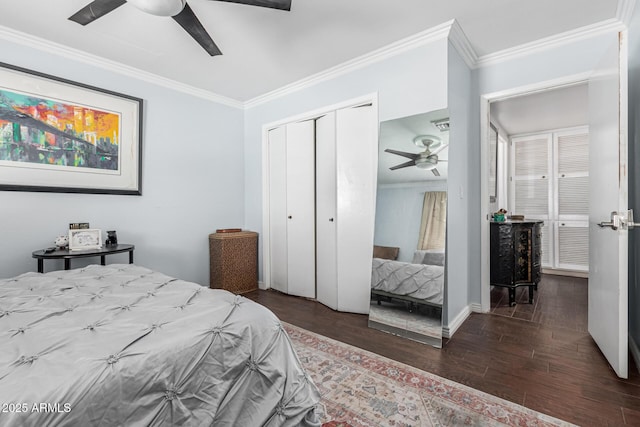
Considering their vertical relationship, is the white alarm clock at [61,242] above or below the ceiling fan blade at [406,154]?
below

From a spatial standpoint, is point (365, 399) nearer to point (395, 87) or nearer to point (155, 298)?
point (155, 298)

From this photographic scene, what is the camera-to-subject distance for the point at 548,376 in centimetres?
196

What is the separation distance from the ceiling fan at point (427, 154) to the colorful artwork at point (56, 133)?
2.85 meters

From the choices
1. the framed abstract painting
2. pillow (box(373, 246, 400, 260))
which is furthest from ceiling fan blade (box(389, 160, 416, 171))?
the framed abstract painting

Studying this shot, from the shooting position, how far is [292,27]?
2510mm

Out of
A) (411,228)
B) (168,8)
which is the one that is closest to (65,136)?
(168,8)

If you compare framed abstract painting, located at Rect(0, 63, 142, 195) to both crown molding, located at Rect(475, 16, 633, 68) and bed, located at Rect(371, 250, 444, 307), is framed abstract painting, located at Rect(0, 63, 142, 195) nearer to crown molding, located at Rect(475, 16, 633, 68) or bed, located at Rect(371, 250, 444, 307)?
bed, located at Rect(371, 250, 444, 307)

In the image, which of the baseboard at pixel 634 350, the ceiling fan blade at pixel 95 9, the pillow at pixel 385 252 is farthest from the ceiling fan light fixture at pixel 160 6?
the baseboard at pixel 634 350

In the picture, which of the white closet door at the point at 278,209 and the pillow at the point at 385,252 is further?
the white closet door at the point at 278,209

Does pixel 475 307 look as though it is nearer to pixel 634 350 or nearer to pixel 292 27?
pixel 634 350

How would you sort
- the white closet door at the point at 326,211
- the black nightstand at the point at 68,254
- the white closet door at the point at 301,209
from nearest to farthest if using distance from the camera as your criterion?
the black nightstand at the point at 68,254, the white closet door at the point at 326,211, the white closet door at the point at 301,209

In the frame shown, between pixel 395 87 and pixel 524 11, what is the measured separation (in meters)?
1.04

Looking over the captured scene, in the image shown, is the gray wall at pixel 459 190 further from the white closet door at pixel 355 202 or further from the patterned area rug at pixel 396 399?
the patterned area rug at pixel 396 399

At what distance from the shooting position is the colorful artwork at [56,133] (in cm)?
252
